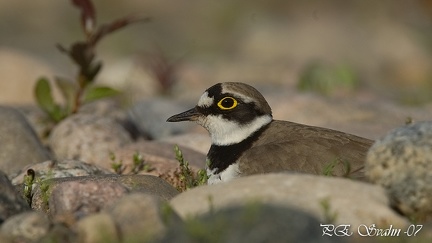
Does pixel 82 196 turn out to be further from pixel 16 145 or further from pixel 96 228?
pixel 16 145

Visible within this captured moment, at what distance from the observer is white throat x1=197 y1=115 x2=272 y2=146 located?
23.8ft

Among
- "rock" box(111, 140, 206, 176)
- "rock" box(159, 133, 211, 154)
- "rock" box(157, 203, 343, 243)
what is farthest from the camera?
"rock" box(159, 133, 211, 154)

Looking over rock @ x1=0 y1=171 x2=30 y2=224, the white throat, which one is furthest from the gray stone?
rock @ x1=0 y1=171 x2=30 y2=224

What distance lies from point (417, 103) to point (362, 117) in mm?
2751

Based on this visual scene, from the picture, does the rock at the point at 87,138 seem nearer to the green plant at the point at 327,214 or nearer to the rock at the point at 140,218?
the rock at the point at 140,218

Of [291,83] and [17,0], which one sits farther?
[17,0]

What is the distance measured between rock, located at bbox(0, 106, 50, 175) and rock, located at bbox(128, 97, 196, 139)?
178 cm

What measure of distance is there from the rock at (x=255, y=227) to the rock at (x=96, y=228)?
0.85ft

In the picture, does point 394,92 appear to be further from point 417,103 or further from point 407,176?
point 407,176

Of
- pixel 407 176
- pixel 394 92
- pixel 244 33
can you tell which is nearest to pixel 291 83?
pixel 394 92

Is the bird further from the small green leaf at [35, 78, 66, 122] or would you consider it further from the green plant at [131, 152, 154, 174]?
the small green leaf at [35, 78, 66, 122]

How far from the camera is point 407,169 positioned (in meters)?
5.19

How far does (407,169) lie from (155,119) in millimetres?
5434

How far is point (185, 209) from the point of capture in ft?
16.5
